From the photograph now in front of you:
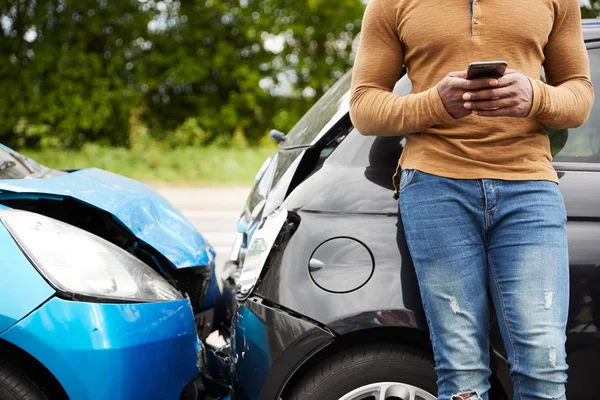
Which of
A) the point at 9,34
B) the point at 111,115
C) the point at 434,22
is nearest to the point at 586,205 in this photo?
the point at 434,22

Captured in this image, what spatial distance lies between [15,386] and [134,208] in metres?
0.91

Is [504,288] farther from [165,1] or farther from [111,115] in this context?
[165,1]

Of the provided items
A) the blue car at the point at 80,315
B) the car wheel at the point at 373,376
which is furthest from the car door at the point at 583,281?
the blue car at the point at 80,315

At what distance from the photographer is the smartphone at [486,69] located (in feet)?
5.14

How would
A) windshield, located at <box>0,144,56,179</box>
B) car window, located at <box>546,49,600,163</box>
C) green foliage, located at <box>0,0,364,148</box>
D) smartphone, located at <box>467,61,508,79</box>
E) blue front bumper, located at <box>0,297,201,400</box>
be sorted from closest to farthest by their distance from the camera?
smartphone, located at <box>467,61,508,79</box>
blue front bumper, located at <box>0,297,201,400</box>
car window, located at <box>546,49,600,163</box>
windshield, located at <box>0,144,56,179</box>
green foliage, located at <box>0,0,364,148</box>

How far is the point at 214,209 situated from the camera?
9648mm

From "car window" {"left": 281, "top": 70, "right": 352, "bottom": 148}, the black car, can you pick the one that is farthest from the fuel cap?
"car window" {"left": 281, "top": 70, "right": 352, "bottom": 148}

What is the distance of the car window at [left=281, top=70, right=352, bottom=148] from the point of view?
92.0 inches

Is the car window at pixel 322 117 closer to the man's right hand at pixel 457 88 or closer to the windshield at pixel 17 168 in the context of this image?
the man's right hand at pixel 457 88

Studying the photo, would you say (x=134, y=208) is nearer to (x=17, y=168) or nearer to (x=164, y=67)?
(x=17, y=168)

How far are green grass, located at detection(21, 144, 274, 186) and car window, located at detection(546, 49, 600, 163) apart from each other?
9.91 m

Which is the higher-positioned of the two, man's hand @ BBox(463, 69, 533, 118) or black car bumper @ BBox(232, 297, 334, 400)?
man's hand @ BBox(463, 69, 533, 118)

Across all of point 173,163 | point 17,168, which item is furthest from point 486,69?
point 173,163

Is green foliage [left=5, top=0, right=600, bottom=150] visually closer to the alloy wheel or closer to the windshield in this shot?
the windshield
